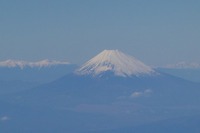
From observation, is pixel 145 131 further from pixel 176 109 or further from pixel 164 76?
pixel 164 76

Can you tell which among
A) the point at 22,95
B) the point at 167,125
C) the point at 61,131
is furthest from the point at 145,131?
the point at 22,95

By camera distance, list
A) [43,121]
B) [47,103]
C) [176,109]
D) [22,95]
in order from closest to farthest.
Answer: [43,121] → [176,109] → [47,103] → [22,95]

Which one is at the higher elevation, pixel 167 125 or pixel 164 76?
pixel 164 76

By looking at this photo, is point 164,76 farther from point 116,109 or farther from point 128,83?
point 116,109

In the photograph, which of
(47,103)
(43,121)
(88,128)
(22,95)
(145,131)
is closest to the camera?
(145,131)

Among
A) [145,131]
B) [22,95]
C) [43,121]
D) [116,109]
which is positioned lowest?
[145,131]

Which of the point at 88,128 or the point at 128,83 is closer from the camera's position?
the point at 88,128

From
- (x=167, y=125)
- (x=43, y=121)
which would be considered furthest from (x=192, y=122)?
(x=43, y=121)
